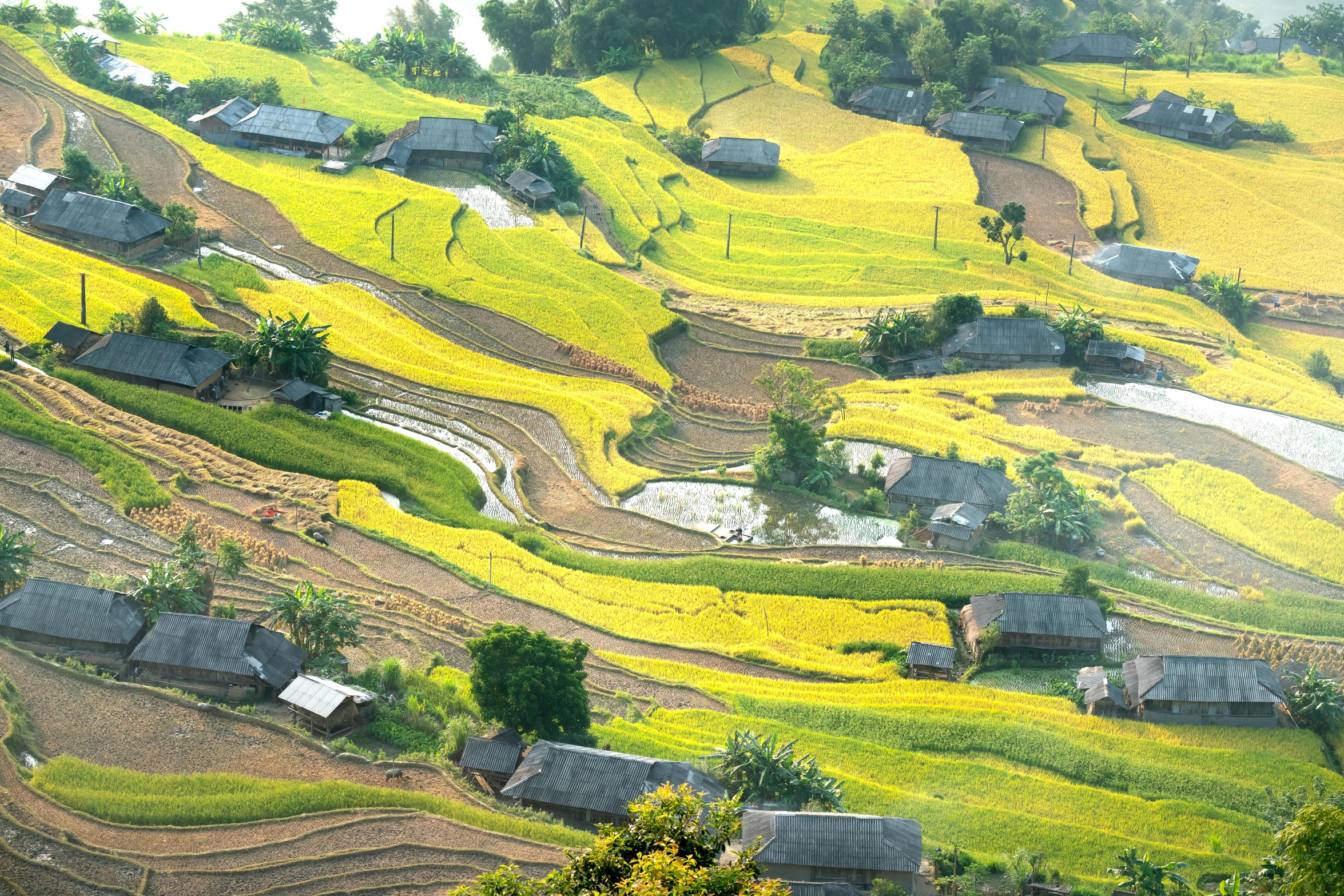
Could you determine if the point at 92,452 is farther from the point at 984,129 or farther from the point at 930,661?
the point at 984,129

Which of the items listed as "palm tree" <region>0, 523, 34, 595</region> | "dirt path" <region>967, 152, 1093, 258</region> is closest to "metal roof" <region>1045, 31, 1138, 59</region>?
"dirt path" <region>967, 152, 1093, 258</region>

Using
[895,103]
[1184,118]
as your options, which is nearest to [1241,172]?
[1184,118]

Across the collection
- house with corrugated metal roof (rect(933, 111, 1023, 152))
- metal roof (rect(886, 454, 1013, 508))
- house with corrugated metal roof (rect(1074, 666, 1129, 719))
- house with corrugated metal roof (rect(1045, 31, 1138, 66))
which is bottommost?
house with corrugated metal roof (rect(1074, 666, 1129, 719))

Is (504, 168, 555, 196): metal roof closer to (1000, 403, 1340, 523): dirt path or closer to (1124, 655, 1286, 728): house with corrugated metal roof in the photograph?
(1000, 403, 1340, 523): dirt path

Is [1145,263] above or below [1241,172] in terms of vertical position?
below

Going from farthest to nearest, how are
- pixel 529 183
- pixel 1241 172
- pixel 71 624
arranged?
pixel 1241 172
pixel 529 183
pixel 71 624

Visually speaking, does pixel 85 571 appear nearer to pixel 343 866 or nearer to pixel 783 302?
pixel 343 866

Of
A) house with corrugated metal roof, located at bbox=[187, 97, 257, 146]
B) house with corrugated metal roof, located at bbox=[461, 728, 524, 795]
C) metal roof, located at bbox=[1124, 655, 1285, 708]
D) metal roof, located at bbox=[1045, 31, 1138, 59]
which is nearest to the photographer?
house with corrugated metal roof, located at bbox=[461, 728, 524, 795]
